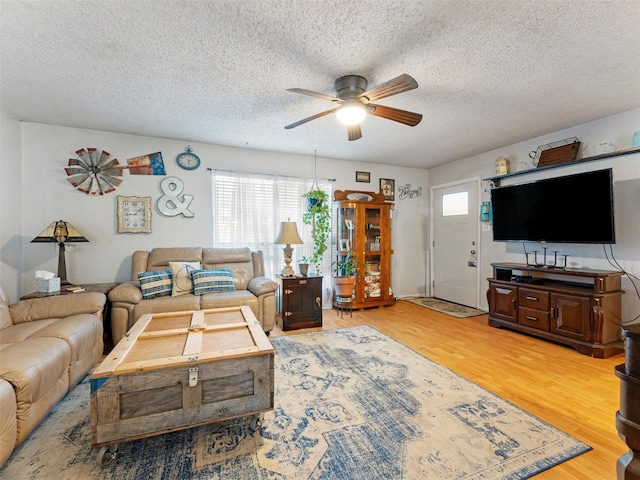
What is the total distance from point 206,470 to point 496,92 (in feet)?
10.9

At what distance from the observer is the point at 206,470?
1426 millimetres

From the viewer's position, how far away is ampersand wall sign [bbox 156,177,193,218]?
12.1 ft

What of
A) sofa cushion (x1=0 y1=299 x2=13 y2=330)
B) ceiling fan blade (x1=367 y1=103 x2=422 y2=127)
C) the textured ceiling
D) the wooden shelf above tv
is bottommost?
sofa cushion (x1=0 y1=299 x2=13 y2=330)

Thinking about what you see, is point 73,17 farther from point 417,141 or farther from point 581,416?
point 581,416

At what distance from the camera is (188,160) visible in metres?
3.80

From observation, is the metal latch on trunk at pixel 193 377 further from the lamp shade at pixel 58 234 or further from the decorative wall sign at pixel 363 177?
the decorative wall sign at pixel 363 177

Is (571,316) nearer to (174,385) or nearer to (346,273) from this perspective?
(346,273)

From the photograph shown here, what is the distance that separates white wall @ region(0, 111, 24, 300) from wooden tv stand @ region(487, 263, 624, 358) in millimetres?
5399

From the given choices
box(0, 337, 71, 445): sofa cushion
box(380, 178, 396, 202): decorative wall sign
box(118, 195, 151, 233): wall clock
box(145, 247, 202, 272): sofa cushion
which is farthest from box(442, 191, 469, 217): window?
box(0, 337, 71, 445): sofa cushion

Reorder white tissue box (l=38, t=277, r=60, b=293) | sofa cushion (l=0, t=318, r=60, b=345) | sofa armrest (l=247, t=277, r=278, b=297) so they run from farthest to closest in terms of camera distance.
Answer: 1. sofa armrest (l=247, t=277, r=278, b=297)
2. white tissue box (l=38, t=277, r=60, b=293)
3. sofa cushion (l=0, t=318, r=60, b=345)

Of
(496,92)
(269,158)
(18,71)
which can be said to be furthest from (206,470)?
(269,158)

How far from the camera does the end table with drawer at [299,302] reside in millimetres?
3551

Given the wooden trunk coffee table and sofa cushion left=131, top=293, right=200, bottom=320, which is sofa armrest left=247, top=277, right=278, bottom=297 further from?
the wooden trunk coffee table

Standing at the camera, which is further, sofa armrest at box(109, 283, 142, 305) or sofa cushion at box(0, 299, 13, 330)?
sofa armrest at box(109, 283, 142, 305)
